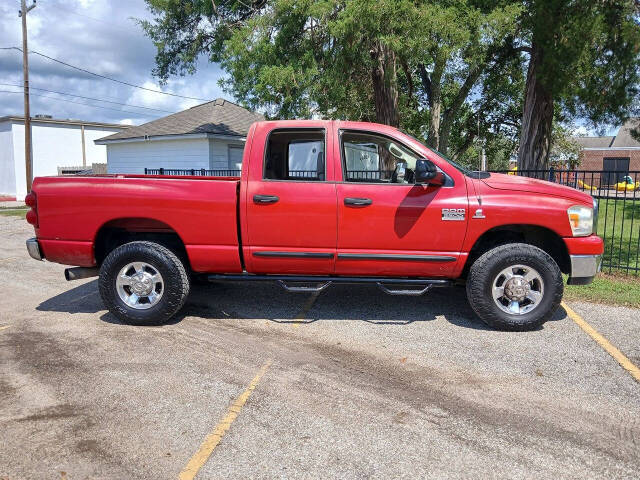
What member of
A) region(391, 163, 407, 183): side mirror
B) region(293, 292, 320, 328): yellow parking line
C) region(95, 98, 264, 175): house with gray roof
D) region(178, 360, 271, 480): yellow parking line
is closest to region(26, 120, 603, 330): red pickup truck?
region(391, 163, 407, 183): side mirror

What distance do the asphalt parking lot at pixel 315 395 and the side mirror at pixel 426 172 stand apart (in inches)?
60.0

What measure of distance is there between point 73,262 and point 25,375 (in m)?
1.59

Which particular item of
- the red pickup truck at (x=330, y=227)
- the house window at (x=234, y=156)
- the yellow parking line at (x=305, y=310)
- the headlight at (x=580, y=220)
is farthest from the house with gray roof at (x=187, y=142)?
the headlight at (x=580, y=220)

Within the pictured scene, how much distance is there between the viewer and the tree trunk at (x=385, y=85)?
1182 cm

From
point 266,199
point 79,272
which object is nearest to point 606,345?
point 266,199

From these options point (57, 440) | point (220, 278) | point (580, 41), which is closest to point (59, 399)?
point (57, 440)

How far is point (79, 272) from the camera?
546cm

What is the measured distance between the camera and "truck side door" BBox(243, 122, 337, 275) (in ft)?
16.6

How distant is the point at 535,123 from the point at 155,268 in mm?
9998

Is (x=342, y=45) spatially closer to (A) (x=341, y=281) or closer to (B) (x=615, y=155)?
(A) (x=341, y=281)

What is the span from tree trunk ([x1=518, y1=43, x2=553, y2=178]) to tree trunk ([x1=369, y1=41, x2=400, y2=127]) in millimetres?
3106

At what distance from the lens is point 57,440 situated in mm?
3156

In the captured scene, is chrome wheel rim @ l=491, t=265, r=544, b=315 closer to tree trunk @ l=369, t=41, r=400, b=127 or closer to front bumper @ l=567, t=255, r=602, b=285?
front bumper @ l=567, t=255, r=602, b=285

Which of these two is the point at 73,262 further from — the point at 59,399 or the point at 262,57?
the point at 262,57
